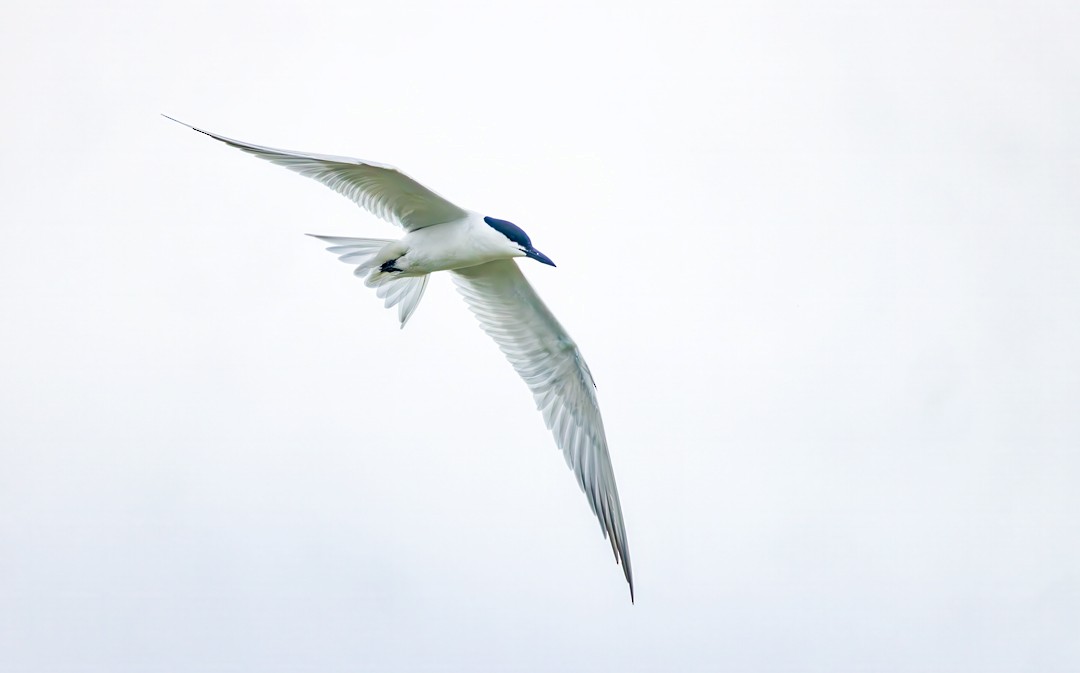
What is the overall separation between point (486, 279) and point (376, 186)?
4.66ft

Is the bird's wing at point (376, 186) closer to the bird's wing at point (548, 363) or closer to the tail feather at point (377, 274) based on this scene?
the tail feather at point (377, 274)

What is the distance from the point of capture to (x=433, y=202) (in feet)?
33.1

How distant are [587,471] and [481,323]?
1578 mm

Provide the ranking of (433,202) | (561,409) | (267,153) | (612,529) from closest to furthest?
(267,153), (433,202), (612,529), (561,409)

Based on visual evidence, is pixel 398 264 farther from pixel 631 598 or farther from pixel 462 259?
pixel 631 598

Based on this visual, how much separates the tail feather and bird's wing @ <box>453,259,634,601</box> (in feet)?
1.96

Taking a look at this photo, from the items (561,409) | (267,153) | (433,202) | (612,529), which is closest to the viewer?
(267,153)

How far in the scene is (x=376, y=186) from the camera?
1011 cm

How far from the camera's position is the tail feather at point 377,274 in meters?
10.3

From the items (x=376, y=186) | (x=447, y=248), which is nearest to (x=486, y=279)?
(x=447, y=248)

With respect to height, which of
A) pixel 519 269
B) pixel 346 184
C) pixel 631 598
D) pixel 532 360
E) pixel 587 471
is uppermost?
pixel 346 184

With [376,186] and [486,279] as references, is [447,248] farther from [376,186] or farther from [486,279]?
[486,279]

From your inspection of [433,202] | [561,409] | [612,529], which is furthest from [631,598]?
[433,202]

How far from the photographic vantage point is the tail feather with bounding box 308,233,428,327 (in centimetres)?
1029
